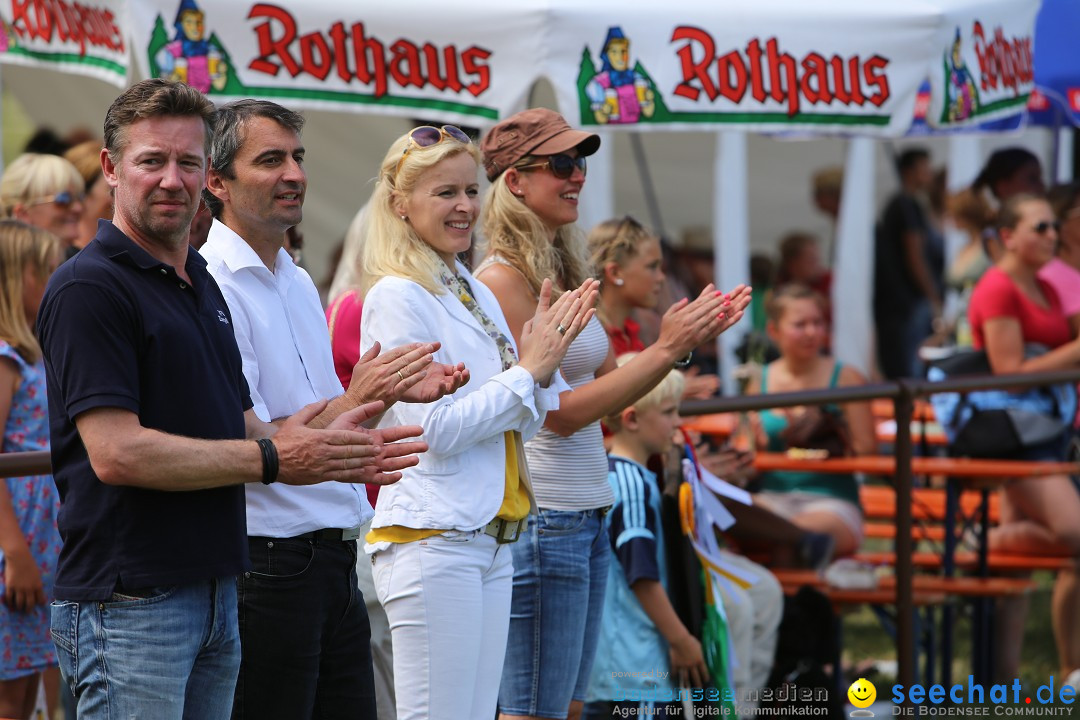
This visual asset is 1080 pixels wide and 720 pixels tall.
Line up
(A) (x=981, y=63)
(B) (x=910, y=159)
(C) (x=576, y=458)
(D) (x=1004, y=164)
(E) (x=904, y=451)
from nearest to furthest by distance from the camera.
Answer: (C) (x=576, y=458) → (E) (x=904, y=451) → (A) (x=981, y=63) → (D) (x=1004, y=164) → (B) (x=910, y=159)

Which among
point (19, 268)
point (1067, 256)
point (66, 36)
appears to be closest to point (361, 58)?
point (66, 36)

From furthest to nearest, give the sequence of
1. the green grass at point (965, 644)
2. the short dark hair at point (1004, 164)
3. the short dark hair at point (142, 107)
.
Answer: the short dark hair at point (1004, 164) < the green grass at point (965, 644) < the short dark hair at point (142, 107)

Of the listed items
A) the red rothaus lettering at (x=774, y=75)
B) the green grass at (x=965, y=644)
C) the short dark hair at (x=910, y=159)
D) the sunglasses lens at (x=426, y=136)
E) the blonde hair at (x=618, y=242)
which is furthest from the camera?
the short dark hair at (x=910, y=159)

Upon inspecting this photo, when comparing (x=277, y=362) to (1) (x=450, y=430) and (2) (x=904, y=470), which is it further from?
(2) (x=904, y=470)

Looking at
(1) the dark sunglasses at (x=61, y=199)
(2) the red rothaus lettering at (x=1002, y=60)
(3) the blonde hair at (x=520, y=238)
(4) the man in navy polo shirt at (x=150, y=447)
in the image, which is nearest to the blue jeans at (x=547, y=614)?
(3) the blonde hair at (x=520, y=238)

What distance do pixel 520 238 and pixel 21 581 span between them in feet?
5.46

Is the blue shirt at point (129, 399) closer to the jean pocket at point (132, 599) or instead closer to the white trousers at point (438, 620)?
the jean pocket at point (132, 599)

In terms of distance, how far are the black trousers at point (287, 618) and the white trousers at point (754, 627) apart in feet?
6.58

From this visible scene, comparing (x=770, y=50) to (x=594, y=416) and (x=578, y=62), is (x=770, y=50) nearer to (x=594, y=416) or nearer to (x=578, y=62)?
(x=578, y=62)

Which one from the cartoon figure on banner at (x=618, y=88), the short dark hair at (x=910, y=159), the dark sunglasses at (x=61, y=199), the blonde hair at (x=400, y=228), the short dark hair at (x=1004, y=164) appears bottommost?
the blonde hair at (x=400, y=228)

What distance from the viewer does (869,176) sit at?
32.1ft

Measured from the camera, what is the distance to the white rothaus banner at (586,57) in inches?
192

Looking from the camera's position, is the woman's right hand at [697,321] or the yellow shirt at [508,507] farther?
the woman's right hand at [697,321]

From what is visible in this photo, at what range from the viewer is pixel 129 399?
2297 millimetres
